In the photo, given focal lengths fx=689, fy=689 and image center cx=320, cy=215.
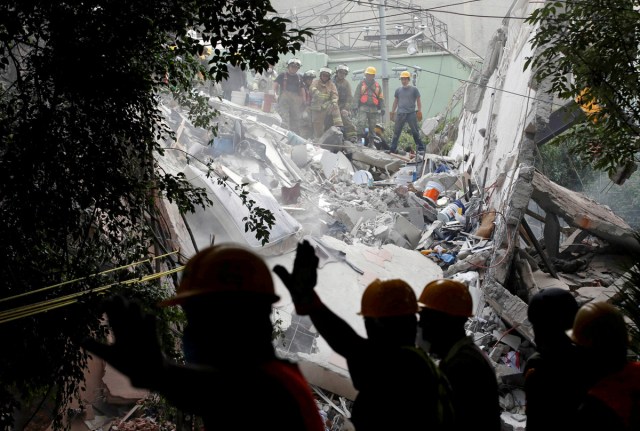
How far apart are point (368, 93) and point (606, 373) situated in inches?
626

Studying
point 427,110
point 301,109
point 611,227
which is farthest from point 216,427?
point 427,110

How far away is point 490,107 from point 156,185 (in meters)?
11.9

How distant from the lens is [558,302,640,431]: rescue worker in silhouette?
7.37 ft

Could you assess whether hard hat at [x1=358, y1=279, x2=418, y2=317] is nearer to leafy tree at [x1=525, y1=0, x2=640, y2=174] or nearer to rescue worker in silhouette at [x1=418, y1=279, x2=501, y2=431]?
rescue worker in silhouette at [x1=418, y1=279, x2=501, y2=431]

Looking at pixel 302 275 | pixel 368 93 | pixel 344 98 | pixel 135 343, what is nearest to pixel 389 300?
pixel 302 275

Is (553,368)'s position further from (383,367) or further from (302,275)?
(302,275)

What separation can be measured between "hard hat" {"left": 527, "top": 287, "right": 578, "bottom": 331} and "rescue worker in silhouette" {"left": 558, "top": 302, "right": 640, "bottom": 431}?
91 millimetres

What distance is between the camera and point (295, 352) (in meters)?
8.09

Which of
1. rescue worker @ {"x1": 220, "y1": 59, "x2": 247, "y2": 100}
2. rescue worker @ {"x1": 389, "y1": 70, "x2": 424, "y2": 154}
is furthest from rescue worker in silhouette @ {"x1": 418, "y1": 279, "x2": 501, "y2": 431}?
rescue worker @ {"x1": 220, "y1": 59, "x2": 247, "y2": 100}

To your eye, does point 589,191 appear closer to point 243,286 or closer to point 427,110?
point 427,110

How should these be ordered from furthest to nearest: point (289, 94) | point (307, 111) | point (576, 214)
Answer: point (307, 111) → point (289, 94) → point (576, 214)

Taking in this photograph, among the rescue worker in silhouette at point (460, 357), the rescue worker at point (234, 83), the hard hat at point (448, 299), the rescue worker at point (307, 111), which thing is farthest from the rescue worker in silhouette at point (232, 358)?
the rescue worker at point (307, 111)

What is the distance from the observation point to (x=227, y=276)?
1781 mm

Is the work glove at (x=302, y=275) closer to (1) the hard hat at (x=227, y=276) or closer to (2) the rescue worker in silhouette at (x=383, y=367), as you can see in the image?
(2) the rescue worker in silhouette at (x=383, y=367)
